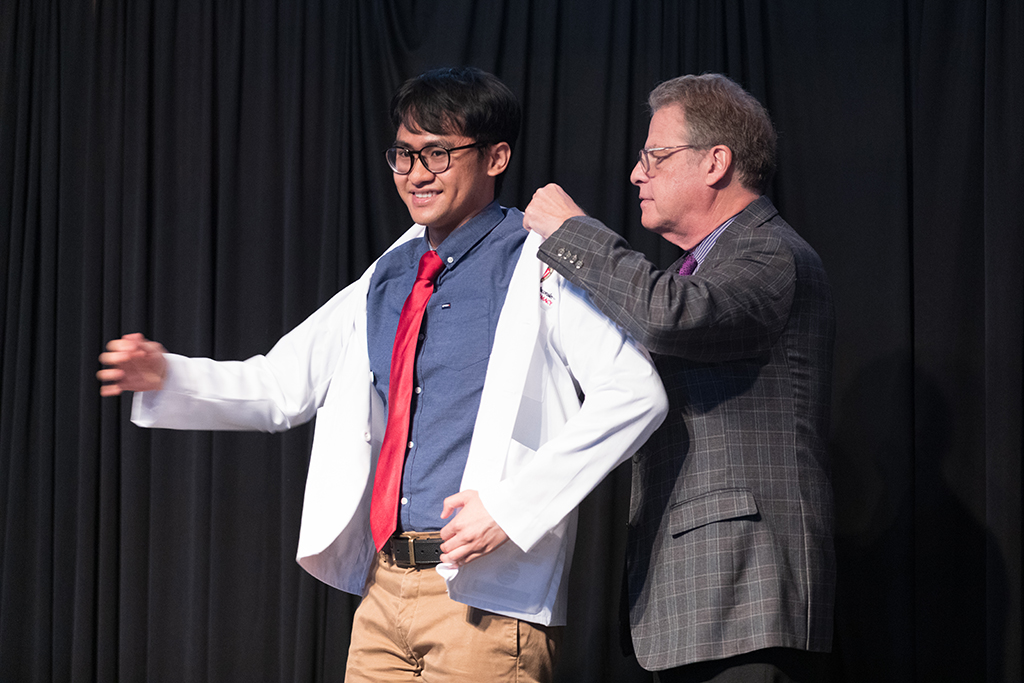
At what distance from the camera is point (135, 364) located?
1.64 metres

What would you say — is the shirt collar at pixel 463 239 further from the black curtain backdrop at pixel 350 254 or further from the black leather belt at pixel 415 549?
the black curtain backdrop at pixel 350 254

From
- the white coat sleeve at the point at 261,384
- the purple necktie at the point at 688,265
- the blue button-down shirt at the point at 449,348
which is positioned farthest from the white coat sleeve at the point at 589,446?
the white coat sleeve at the point at 261,384

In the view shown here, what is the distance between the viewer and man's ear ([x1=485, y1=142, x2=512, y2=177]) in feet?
5.65

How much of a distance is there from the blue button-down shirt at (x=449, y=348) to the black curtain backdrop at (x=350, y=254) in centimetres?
143

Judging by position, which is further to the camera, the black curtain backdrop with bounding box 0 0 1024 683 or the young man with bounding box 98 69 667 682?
the black curtain backdrop with bounding box 0 0 1024 683

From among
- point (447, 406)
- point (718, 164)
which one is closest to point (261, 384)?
point (447, 406)

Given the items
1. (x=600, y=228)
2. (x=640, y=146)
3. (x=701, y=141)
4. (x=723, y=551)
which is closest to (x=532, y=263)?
(x=600, y=228)

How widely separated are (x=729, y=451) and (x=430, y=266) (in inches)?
25.6

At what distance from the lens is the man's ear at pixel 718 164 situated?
1714 mm

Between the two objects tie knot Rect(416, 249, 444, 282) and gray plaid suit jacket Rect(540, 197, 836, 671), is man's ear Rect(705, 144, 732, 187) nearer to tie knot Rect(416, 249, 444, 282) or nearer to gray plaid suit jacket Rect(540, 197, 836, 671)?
gray plaid suit jacket Rect(540, 197, 836, 671)

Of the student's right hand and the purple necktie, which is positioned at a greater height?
the purple necktie

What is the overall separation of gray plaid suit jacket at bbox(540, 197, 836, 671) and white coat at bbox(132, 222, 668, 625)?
3.6 inches

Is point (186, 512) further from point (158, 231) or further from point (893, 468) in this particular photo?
point (893, 468)

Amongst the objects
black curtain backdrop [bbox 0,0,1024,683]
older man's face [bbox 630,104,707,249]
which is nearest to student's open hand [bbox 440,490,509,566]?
older man's face [bbox 630,104,707,249]
